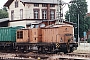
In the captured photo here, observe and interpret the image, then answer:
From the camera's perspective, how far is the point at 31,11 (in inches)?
1698

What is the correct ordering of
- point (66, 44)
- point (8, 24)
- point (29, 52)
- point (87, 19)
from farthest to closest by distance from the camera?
point (87, 19) → point (8, 24) → point (29, 52) → point (66, 44)

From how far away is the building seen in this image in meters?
42.6

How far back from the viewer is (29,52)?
29.4m

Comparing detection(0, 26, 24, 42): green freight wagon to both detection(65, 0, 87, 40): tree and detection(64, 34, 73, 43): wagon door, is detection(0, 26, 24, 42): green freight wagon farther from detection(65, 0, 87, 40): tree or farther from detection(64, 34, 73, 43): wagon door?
detection(65, 0, 87, 40): tree

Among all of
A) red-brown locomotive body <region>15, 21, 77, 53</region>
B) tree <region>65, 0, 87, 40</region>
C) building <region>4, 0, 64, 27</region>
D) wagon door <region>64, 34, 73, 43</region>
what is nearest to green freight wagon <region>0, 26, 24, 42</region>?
red-brown locomotive body <region>15, 21, 77, 53</region>

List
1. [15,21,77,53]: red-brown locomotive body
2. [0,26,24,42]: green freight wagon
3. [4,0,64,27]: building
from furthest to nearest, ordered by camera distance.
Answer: [4,0,64,27]: building < [0,26,24,42]: green freight wagon < [15,21,77,53]: red-brown locomotive body

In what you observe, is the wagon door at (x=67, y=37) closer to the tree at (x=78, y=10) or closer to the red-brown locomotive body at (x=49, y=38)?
the red-brown locomotive body at (x=49, y=38)

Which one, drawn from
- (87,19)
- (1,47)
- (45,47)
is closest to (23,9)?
(1,47)

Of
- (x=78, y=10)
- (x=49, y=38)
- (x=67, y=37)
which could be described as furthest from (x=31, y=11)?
(x=78, y=10)

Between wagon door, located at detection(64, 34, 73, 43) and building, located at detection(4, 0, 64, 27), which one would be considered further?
building, located at detection(4, 0, 64, 27)

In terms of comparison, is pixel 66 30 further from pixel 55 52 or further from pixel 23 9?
pixel 23 9

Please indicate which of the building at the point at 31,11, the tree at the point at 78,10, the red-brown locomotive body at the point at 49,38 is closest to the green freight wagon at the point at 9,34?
the red-brown locomotive body at the point at 49,38

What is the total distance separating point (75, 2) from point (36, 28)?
45.5 metres

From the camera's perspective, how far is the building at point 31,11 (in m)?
42.6
